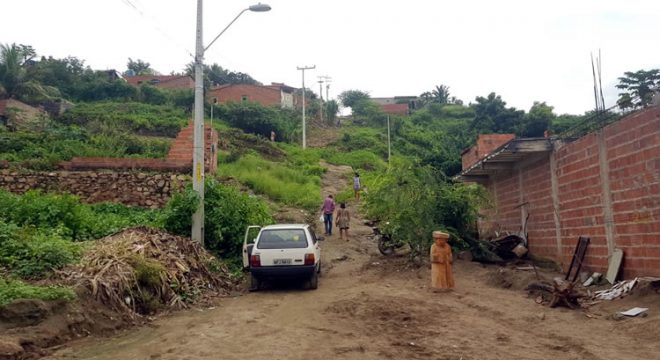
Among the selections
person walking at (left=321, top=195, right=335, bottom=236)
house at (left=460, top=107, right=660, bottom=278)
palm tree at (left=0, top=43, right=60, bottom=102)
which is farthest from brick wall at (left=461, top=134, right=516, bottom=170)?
palm tree at (left=0, top=43, right=60, bottom=102)

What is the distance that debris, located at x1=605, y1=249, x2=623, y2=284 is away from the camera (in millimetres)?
9602

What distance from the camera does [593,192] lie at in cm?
1077

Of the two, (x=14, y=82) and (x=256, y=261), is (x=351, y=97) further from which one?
(x=256, y=261)

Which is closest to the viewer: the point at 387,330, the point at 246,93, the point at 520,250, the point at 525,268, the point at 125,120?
the point at 387,330

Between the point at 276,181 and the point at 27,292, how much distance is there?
732 inches

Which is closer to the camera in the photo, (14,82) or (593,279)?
(593,279)

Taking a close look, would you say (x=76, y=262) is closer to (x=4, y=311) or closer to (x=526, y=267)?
(x=4, y=311)

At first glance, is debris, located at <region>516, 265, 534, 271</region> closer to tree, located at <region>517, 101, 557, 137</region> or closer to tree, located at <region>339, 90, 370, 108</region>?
tree, located at <region>517, 101, 557, 137</region>

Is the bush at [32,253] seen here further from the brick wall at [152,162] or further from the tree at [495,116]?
the tree at [495,116]

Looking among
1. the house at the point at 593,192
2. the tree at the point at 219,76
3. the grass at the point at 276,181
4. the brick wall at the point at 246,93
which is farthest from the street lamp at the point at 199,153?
the tree at the point at 219,76

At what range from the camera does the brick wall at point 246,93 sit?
57531 millimetres

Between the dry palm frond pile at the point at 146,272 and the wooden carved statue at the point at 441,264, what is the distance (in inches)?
191

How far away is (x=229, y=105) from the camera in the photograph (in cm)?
4606

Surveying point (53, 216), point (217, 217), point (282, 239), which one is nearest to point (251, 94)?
point (217, 217)
